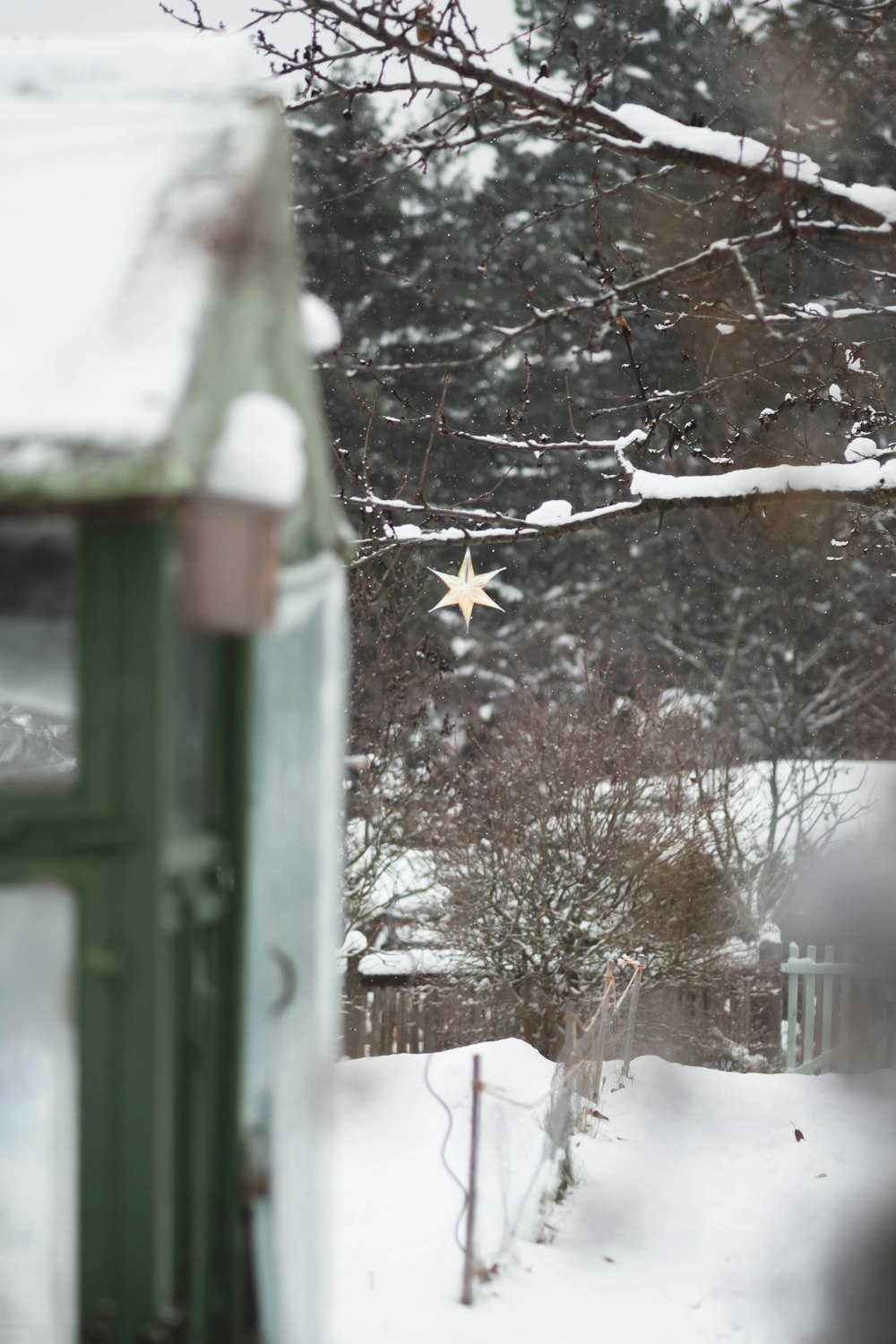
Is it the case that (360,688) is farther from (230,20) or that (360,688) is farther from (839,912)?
→ (230,20)

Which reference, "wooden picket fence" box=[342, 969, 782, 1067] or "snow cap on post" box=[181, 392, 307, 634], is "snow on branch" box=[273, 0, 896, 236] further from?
"wooden picket fence" box=[342, 969, 782, 1067]

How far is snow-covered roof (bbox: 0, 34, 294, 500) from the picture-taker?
1482mm

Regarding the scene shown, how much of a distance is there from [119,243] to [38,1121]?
122cm

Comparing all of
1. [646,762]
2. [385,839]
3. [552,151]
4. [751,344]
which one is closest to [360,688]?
[385,839]

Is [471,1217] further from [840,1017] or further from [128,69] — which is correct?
[840,1017]

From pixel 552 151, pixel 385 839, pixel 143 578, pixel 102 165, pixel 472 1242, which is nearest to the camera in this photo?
pixel 143 578

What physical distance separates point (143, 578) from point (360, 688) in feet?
36.3

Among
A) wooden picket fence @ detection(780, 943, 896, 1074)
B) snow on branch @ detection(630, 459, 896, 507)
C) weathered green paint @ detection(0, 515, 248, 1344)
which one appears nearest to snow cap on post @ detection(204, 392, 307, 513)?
weathered green paint @ detection(0, 515, 248, 1344)

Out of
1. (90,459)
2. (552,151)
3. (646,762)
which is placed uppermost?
(552,151)

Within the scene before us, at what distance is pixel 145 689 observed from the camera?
1563 mm

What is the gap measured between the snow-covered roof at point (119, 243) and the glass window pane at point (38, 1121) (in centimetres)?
61

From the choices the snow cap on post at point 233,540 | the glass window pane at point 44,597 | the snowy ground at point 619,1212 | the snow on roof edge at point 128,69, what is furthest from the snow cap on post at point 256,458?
the snowy ground at point 619,1212

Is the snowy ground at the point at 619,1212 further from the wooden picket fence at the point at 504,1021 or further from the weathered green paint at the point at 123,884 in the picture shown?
the wooden picket fence at the point at 504,1021

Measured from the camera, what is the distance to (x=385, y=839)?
40.4 ft
